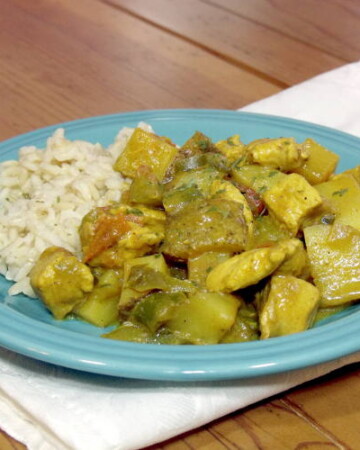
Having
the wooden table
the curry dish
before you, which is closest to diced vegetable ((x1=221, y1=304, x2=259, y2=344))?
the curry dish

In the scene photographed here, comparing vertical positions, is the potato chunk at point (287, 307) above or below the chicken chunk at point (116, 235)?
above

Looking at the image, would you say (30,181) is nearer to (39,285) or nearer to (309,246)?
(39,285)


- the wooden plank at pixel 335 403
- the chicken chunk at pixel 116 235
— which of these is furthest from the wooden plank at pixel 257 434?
the chicken chunk at pixel 116 235

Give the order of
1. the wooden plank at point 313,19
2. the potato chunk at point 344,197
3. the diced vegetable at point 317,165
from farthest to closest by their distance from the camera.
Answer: the wooden plank at point 313,19, the diced vegetable at point 317,165, the potato chunk at point 344,197

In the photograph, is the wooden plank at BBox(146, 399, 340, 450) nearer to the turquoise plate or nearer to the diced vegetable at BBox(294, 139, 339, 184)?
the turquoise plate

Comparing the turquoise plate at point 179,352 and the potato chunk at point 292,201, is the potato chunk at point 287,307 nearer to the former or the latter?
the turquoise plate at point 179,352

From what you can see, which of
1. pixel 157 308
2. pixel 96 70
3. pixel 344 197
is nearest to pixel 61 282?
pixel 157 308

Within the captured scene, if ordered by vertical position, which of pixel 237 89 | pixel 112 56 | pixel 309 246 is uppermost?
pixel 309 246

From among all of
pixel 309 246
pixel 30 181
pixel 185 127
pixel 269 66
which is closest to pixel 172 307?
pixel 309 246
